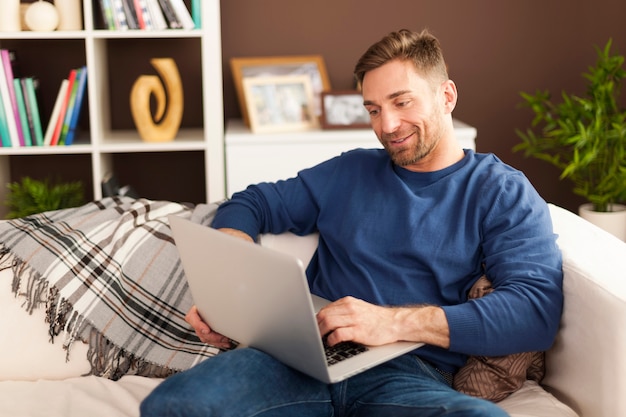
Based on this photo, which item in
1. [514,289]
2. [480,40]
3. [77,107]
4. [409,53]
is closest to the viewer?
[514,289]

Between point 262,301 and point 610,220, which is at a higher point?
point 262,301

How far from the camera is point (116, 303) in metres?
2.09

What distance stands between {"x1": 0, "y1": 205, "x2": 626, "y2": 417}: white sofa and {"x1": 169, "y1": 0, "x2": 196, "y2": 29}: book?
1.33 m

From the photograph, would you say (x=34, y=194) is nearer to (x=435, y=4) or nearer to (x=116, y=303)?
(x=116, y=303)

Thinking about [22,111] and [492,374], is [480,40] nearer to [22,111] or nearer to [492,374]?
[22,111]

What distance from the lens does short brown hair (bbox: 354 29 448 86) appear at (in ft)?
6.48

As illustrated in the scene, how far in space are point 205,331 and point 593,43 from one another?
102 inches

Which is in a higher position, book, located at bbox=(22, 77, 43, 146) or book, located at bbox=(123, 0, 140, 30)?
book, located at bbox=(123, 0, 140, 30)

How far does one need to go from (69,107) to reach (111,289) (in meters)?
1.35

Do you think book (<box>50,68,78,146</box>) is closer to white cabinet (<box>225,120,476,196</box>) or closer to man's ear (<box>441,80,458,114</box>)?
white cabinet (<box>225,120,476,196</box>)

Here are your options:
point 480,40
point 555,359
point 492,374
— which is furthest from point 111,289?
point 480,40

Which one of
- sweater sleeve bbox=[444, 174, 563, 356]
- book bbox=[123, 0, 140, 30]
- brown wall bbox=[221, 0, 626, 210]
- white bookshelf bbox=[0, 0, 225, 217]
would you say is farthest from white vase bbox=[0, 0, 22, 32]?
sweater sleeve bbox=[444, 174, 563, 356]

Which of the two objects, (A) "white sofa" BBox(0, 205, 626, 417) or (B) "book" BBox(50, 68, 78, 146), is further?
(B) "book" BBox(50, 68, 78, 146)

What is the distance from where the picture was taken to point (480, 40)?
3.71 m
